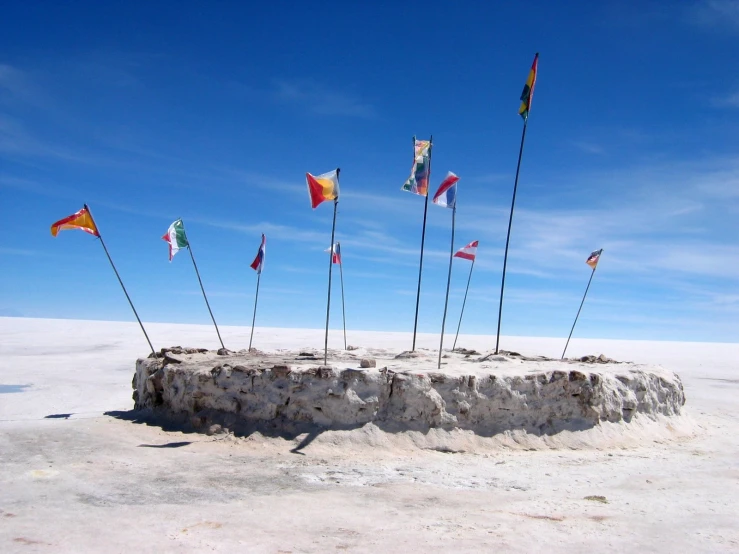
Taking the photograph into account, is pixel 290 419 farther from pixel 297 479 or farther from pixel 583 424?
pixel 583 424

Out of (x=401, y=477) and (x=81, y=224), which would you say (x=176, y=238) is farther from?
(x=401, y=477)

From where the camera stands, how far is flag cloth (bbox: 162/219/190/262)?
1576 cm

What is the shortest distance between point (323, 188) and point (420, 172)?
122 inches

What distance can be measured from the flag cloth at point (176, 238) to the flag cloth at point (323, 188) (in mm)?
5372

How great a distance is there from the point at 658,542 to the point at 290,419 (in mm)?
6393

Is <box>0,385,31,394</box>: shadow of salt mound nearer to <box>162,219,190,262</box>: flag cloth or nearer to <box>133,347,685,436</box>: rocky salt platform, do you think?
<box>162,219,190,262</box>: flag cloth

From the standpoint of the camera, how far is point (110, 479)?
8430 mm

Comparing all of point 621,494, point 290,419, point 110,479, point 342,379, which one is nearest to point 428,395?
point 342,379

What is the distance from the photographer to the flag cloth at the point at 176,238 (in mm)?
15762

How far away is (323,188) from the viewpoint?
12.2 m

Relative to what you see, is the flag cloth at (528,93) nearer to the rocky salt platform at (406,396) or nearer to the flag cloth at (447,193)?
the flag cloth at (447,193)

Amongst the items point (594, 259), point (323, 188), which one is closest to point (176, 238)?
point (323, 188)

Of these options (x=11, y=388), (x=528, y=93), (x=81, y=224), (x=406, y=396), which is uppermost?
(x=528, y=93)

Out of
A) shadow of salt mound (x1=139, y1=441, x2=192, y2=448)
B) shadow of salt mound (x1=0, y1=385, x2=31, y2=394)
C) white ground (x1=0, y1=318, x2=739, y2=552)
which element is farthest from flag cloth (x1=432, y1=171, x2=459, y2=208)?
shadow of salt mound (x1=0, y1=385, x2=31, y2=394)
